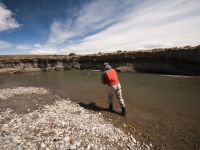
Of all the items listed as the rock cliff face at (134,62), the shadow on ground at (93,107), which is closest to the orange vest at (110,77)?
the shadow on ground at (93,107)

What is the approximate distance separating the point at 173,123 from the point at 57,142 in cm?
626

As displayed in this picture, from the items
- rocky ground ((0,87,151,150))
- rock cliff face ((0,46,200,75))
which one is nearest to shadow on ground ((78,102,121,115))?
rocky ground ((0,87,151,150))

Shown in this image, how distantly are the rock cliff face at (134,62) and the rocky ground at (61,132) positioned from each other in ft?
83.5

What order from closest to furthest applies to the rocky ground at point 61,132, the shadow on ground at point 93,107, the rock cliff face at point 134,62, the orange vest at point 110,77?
the rocky ground at point 61,132
the orange vest at point 110,77
the shadow on ground at point 93,107
the rock cliff face at point 134,62

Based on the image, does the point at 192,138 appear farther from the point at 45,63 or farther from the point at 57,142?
the point at 45,63

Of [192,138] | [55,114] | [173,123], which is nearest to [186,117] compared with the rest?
[173,123]

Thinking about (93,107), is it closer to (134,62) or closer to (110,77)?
(110,77)

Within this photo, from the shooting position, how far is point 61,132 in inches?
311

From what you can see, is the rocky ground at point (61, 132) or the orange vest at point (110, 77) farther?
the orange vest at point (110, 77)

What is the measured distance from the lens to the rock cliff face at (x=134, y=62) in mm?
29562

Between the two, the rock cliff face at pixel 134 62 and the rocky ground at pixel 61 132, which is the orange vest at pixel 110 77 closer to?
the rocky ground at pixel 61 132

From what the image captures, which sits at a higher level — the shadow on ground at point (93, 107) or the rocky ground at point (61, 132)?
the rocky ground at point (61, 132)

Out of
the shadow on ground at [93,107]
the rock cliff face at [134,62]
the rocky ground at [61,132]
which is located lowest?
the shadow on ground at [93,107]

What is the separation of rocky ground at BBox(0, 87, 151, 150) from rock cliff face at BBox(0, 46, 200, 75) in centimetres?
2545
